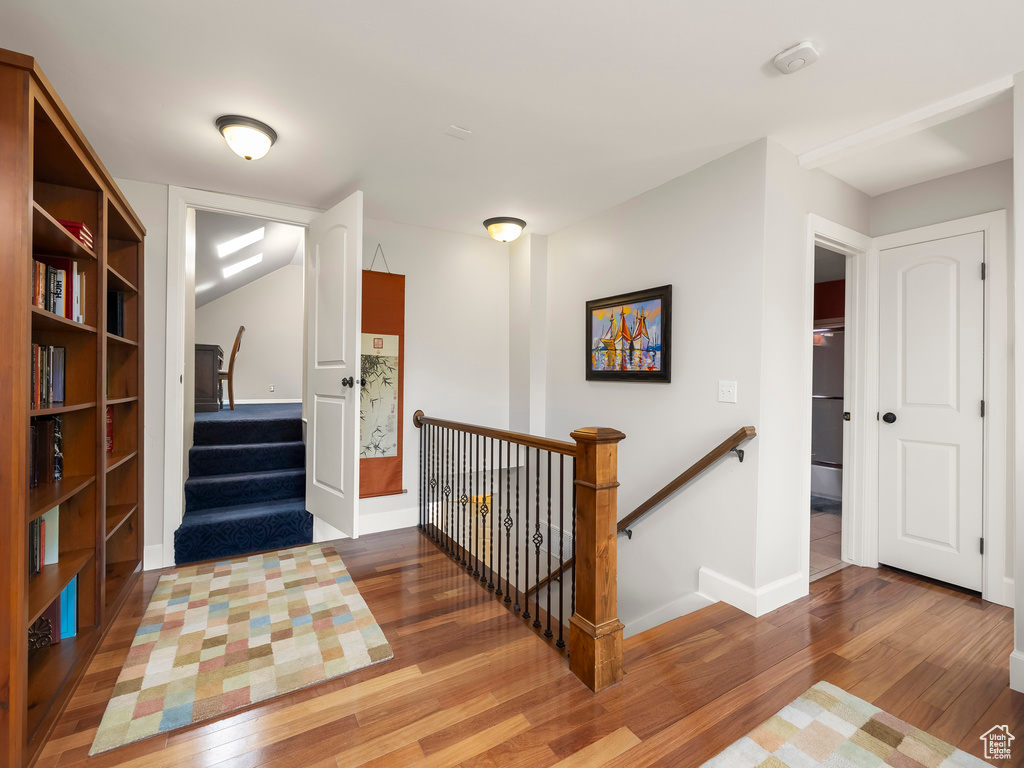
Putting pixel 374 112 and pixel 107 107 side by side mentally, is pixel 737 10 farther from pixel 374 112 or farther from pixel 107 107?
pixel 107 107

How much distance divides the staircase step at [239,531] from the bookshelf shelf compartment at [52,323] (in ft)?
5.11

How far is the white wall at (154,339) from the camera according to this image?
3.03m

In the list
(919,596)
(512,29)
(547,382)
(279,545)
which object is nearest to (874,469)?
(919,596)

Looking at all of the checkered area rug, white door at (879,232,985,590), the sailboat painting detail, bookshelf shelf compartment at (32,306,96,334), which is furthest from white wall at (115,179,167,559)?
white door at (879,232,985,590)

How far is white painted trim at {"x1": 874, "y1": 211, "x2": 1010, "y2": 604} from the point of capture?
8.36ft

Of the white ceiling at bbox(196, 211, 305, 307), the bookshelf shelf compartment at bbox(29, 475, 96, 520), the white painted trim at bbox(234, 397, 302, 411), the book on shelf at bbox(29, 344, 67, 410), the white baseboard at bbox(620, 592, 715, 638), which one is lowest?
the white baseboard at bbox(620, 592, 715, 638)

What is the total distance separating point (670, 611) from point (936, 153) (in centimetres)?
282

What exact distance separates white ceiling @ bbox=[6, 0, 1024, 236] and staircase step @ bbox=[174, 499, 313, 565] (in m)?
2.18

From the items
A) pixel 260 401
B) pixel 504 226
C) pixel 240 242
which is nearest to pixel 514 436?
pixel 504 226

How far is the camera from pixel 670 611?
8.75 feet

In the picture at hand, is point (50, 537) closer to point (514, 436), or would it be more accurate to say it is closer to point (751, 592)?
point (514, 436)

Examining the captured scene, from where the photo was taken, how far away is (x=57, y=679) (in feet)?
5.68

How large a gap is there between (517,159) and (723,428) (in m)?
1.89

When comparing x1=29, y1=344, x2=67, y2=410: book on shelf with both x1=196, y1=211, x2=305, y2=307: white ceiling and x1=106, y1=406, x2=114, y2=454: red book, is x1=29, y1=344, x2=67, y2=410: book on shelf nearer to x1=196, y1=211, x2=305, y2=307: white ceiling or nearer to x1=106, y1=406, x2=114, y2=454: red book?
x1=106, y1=406, x2=114, y2=454: red book
